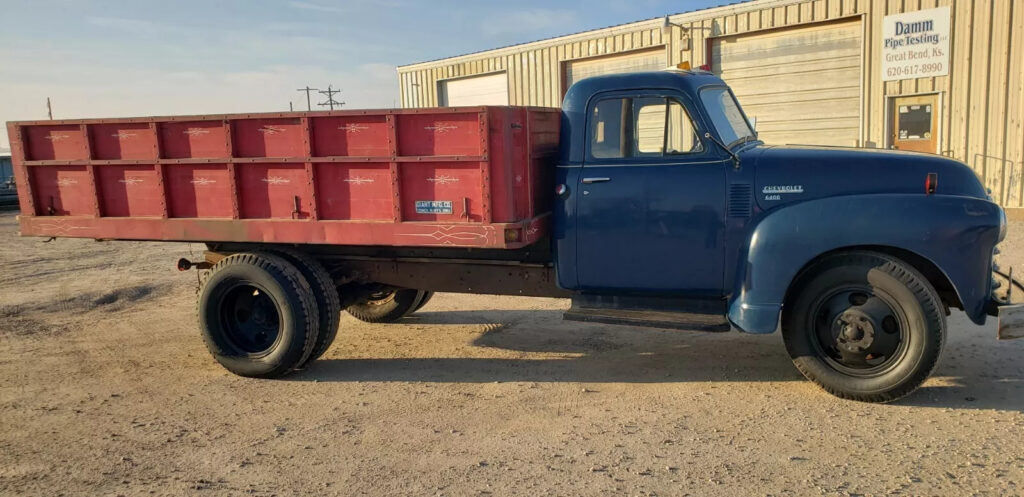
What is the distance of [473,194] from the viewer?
4.93 metres

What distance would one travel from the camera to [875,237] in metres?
4.35

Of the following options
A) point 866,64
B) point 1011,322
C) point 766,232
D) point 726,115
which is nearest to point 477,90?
point 866,64

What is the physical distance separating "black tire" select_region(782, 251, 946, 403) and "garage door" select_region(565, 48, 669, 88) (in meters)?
10.6

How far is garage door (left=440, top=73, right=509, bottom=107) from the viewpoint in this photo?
1786cm

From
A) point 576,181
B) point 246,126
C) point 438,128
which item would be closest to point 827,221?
point 576,181

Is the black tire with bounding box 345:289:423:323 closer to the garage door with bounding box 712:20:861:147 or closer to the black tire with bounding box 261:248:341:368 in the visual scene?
the black tire with bounding box 261:248:341:368

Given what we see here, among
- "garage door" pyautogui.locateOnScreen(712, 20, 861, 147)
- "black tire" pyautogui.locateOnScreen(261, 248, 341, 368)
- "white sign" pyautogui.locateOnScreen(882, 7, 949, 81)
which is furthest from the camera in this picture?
"garage door" pyautogui.locateOnScreen(712, 20, 861, 147)

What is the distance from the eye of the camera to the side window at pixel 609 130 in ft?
16.4

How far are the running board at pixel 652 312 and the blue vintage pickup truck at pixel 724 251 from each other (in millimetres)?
13

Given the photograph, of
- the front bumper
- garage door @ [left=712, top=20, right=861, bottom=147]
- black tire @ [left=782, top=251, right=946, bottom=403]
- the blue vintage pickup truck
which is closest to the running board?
the blue vintage pickup truck

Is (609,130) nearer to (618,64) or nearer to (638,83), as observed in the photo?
(638,83)

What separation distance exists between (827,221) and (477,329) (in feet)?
11.4

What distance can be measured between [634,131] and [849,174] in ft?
4.55

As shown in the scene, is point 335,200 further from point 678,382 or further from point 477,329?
point 678,382
